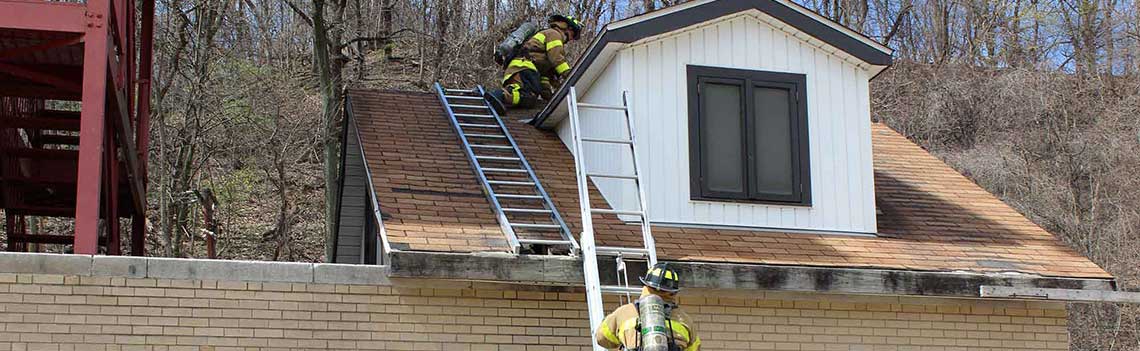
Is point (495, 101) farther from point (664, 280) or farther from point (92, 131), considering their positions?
point (664, 280)

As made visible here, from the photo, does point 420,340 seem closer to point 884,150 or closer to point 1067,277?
point 1067,277

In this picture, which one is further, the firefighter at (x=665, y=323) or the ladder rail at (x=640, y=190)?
the ladder rail at (x=640, y=190)

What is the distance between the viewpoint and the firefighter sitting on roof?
1495cm

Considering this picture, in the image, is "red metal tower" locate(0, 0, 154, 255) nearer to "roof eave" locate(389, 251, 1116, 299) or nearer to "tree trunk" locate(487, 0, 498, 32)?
"roof eave" locate(389, 251, 1116, 299)

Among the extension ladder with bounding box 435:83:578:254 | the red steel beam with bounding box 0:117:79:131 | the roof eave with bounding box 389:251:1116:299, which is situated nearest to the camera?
the roof eave with bounding box 389:251:1116:299

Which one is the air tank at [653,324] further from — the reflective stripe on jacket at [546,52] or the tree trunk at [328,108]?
the tree trunk at [328,108]

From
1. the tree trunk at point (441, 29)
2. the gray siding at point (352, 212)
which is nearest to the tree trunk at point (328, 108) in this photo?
the gray siding at point (352, 212)

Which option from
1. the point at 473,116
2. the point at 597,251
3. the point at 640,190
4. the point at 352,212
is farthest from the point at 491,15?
the point at 597,251

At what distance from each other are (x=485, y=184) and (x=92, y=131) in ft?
10.8

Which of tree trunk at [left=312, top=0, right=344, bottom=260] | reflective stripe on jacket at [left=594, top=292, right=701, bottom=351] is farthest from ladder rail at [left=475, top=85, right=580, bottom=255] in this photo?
tree trunk at [left=312, top=0, right=344, bottom=260]

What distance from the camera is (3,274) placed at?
8.44 metres

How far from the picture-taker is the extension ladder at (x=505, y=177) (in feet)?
32.8

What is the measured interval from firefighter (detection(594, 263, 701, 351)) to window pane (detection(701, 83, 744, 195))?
4.27 metres

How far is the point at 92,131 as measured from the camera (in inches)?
360
